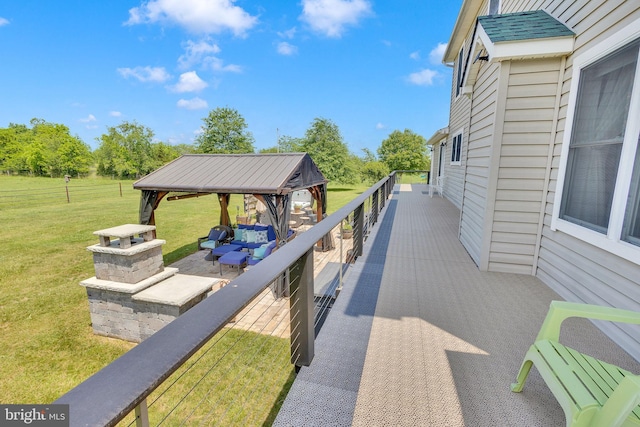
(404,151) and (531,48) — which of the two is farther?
(404,151)

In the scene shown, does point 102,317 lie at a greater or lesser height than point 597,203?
lesser

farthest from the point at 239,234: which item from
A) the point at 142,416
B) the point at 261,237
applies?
the point at 142,416

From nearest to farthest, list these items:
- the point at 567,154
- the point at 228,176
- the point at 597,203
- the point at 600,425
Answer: the point at 600,425 → the point at 597,203 → the point at 567,154 → the point at 228,176

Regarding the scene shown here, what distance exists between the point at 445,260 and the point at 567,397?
9.44 feet

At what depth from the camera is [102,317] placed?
18.0ft

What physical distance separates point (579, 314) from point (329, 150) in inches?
1151

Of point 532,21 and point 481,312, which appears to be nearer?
point 481,312

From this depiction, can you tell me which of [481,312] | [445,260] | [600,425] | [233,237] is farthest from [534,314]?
[233,237]

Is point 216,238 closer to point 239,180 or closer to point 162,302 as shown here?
point 239,180

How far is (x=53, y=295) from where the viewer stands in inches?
275

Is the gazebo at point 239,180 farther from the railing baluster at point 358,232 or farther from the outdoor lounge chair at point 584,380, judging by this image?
the outdoor lounge chair at point 584,380

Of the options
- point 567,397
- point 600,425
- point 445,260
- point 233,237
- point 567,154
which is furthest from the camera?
point 233,237

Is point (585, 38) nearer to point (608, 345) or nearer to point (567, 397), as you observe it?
point (608, 345)

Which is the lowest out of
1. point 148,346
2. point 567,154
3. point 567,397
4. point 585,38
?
point 567,397
